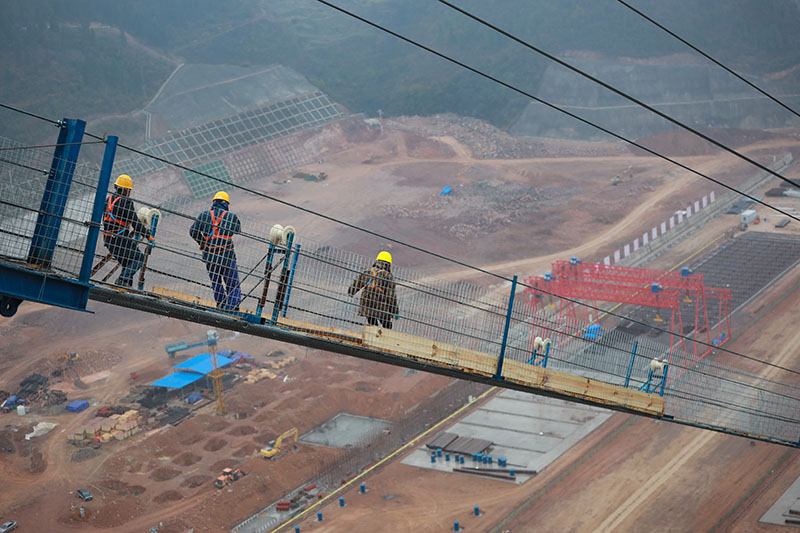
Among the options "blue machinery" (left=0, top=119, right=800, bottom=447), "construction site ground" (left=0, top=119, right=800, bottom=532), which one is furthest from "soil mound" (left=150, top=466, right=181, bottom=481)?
"blue machinery" (left=0, top=119, right=800, bottom=447)

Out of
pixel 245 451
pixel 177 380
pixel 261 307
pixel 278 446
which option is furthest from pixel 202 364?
pixel 261 307

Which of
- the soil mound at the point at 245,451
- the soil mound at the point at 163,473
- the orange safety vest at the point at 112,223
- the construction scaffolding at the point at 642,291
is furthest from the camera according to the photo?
the construction scaffolding at the point at 642,291

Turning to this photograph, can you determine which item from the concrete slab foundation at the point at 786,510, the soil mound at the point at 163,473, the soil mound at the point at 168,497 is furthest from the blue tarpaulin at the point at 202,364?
the concrete slab foundation at the point at 786,510

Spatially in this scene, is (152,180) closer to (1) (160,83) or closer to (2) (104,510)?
(1) (160,83)

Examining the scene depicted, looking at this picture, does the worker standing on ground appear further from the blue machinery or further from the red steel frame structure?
the red steel frame structure

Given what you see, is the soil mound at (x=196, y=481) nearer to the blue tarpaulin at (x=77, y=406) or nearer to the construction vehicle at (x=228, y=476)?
the construction vehicle at (x=228, y=476)

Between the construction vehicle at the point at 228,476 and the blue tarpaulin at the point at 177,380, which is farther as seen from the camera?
the blue tarpaulin at the point at 177,380

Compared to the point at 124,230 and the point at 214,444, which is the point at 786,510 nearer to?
the point at 214,444
